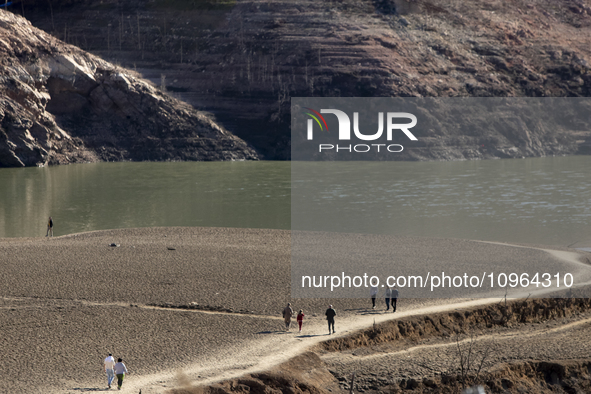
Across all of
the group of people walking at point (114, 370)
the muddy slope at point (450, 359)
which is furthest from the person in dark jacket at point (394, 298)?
the group of people walking at point (114, 370)

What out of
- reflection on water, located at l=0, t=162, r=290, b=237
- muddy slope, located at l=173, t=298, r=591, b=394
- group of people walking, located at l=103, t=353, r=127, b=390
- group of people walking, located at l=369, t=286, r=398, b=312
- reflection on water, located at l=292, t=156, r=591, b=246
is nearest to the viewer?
group of people walking, located at l=103, t=353, r=127, b=390

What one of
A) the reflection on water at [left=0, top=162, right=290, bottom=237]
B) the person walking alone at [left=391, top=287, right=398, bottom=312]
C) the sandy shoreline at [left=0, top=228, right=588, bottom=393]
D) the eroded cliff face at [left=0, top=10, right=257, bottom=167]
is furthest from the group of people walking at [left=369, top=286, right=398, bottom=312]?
the eroded cliff face at [left=0, top=10, right=257, bottom=167]

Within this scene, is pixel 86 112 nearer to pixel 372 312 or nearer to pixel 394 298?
pixel 372 312

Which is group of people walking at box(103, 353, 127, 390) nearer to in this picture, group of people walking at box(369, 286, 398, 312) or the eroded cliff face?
group of people walking at box(369, 286, 398, 312)

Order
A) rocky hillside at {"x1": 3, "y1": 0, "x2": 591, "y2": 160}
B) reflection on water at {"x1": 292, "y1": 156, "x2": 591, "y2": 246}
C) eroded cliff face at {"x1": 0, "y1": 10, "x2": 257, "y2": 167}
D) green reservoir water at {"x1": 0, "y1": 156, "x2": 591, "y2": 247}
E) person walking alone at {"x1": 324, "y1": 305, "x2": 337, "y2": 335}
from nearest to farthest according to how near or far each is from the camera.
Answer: person walking alone at {"x1": 324, "y1": 305, "x2": 337, "y2": 335}
reflection on water at {"x1": 292, "y1": 156, "x2": 591, "y2": 246}
green reservoir water at {"x1": 0, "y1": 156, "x2": 591, "y2": 247}
eroded cliff face at {"x1": 0, "y1": 10, "x2": 257, "y2": 167}
rocky hillside at {"x1": 3, "y1": 0, "x2": 591, "y2": 160}

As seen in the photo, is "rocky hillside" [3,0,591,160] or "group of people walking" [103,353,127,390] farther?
"rocky hillside" [3,0,591,160]

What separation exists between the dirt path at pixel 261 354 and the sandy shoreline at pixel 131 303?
295 mm

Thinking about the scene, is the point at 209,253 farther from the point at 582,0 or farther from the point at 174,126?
the point at 582,0

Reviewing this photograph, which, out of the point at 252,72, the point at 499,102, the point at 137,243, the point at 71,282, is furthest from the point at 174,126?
the point at 71,282

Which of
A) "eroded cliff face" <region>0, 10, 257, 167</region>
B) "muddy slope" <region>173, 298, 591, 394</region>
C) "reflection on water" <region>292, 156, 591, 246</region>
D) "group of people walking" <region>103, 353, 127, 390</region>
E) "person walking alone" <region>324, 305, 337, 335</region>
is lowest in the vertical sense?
"muddy slope" <region>173, 298, 591, 394</region>

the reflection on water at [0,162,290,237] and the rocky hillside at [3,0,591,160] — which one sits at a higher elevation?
the rocky hillside at [3,0,591,160]

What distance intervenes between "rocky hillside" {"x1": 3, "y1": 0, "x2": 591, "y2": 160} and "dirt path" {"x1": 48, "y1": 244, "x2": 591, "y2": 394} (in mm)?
82938

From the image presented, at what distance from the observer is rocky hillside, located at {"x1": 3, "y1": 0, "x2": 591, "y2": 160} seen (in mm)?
113812

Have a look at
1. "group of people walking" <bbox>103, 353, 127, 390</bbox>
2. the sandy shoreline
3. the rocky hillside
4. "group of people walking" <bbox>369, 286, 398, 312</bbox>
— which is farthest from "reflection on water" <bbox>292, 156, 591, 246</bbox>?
"group of people walking" <bbox>103, 353, 127, 390</bbox>
